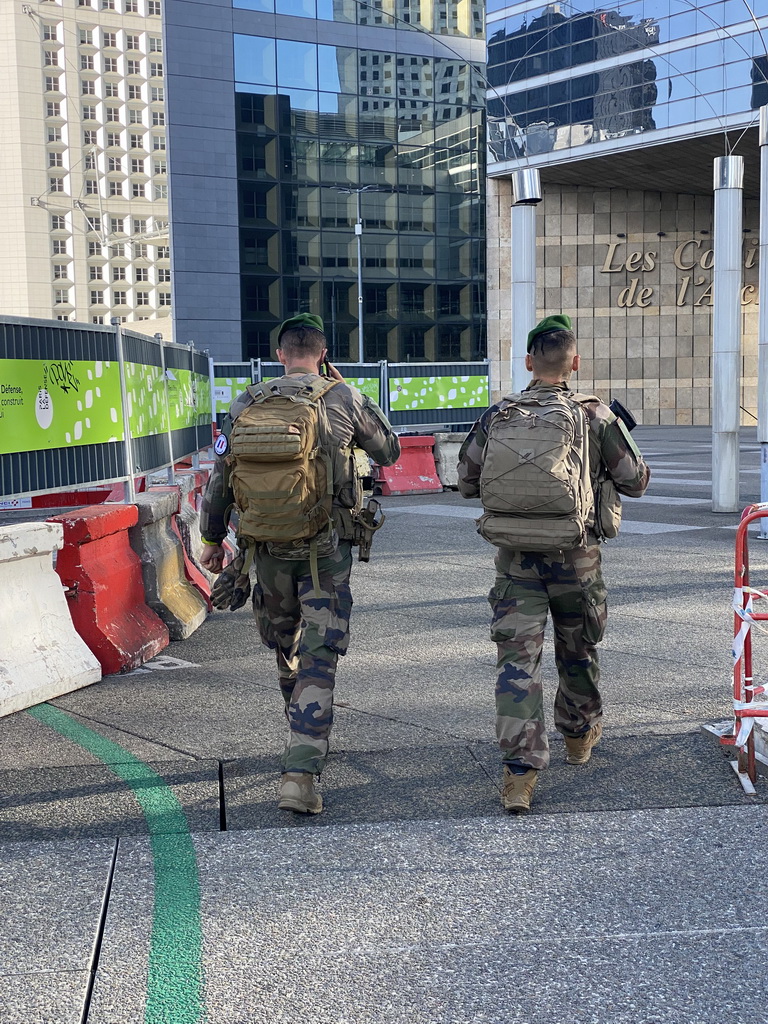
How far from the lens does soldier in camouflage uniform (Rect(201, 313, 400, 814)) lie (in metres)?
4.47

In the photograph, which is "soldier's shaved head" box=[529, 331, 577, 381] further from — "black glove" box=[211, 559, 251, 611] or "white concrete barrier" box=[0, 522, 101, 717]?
"white concrete barrier" box=[0, 522, 101, 717]

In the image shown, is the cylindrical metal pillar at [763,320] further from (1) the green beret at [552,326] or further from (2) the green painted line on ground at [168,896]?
(2) the green painted line on ground at [168,896]

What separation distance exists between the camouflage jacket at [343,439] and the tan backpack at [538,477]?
0.50 metres

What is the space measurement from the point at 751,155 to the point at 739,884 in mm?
42232

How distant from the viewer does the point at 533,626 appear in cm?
455

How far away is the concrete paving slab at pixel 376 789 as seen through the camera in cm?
440

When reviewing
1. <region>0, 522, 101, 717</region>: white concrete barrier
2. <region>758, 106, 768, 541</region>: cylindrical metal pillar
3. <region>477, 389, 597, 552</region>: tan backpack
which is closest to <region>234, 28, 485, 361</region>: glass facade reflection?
<region>758, 106, 768, 541</region>: cylindrical metal pillar

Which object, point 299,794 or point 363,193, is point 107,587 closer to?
point 299,794

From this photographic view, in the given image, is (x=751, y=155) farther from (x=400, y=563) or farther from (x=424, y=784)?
(x=424, y=784)

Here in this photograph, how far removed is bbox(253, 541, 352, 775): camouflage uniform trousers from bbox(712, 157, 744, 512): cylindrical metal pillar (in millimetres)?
10992

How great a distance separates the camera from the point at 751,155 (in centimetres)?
4166

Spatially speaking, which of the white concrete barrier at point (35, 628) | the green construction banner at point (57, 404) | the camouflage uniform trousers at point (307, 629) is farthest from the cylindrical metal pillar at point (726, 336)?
the camouflage uniform trousers at point (307, 629)

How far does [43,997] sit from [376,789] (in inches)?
72.8

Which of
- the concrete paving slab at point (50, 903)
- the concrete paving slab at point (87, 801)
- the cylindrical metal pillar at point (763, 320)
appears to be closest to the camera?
the concrete paving slab at point (50, 903)
